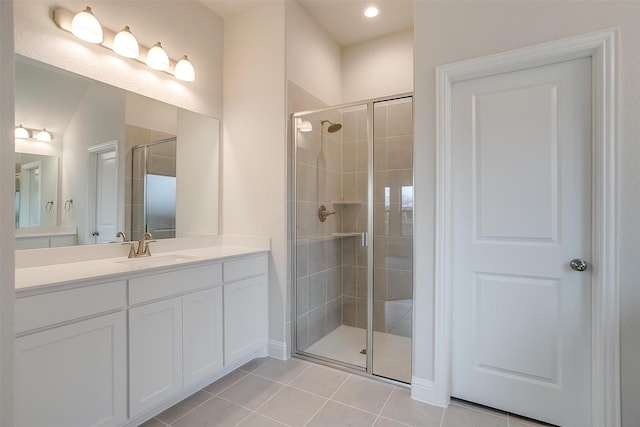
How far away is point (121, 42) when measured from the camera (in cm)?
195

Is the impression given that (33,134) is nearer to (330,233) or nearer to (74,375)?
(74,375)

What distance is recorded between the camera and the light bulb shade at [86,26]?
1.76m

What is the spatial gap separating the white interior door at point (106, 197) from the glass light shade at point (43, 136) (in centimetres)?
25

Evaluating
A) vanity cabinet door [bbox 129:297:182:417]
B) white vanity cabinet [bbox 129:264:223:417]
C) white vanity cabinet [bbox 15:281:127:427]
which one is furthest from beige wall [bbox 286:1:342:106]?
white vanity cabinet [bbox 15:281:127:427]

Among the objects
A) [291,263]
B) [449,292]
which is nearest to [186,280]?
[291,263]

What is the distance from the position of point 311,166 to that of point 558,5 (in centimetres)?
182

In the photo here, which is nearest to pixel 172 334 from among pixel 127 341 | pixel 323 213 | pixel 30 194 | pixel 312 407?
pixel 127 341

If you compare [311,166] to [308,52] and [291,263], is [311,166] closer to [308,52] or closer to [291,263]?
[291,263]

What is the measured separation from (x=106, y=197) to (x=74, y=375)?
1.08 metres

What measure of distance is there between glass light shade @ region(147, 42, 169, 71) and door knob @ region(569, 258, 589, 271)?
112 inches

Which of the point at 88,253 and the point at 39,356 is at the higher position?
the point at 88,253

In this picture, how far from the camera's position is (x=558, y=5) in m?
1.58

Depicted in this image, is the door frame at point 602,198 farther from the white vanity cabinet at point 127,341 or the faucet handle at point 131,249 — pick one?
the faucet handle at point 131,249

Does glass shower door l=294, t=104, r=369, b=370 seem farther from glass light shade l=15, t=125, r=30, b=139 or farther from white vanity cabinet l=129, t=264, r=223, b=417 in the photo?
glass light shade l=15, t=125, r=30, b=139
